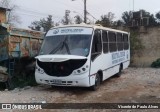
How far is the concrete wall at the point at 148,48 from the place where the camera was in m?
24.9

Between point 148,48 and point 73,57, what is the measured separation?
1499cm

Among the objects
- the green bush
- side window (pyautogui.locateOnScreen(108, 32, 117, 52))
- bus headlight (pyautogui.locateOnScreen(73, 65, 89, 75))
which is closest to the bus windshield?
bus headlight (pyautogui.locateOnScreen(73, 65, 89, 75))

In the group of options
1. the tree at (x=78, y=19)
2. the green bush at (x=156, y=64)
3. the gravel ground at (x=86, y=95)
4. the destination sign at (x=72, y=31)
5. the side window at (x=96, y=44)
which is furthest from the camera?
the tree at (x=78, y=19)

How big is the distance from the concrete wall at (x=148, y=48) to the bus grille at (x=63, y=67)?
14.7 m

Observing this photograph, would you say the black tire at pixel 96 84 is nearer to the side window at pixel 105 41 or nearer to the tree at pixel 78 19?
the side window at pixel 105 41

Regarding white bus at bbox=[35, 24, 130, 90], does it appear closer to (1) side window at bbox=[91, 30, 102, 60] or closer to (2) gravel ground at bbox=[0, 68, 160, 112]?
(1) side window at bbox=[91, 30, 102, 60]

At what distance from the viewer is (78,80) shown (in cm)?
1126

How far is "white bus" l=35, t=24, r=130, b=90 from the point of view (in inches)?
446

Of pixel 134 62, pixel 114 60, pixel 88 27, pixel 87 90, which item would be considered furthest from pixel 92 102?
pixel 134 62

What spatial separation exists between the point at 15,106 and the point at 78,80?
2805mm

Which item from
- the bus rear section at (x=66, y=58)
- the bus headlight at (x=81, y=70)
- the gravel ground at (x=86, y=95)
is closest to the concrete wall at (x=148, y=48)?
the gravel ground at (x=86, y=95)

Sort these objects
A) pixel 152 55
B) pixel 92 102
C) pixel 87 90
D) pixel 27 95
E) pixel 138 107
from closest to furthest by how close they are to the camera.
Result: pixel 138 107 → pixel 92 102 → pixel 27 95 → pixel 87 90 → pixel 152 55

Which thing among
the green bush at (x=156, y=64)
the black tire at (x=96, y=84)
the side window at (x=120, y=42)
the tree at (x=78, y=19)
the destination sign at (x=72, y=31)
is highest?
the tree at (x=78, y=19)

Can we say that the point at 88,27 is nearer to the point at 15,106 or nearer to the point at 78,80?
→ the point at 78,80
